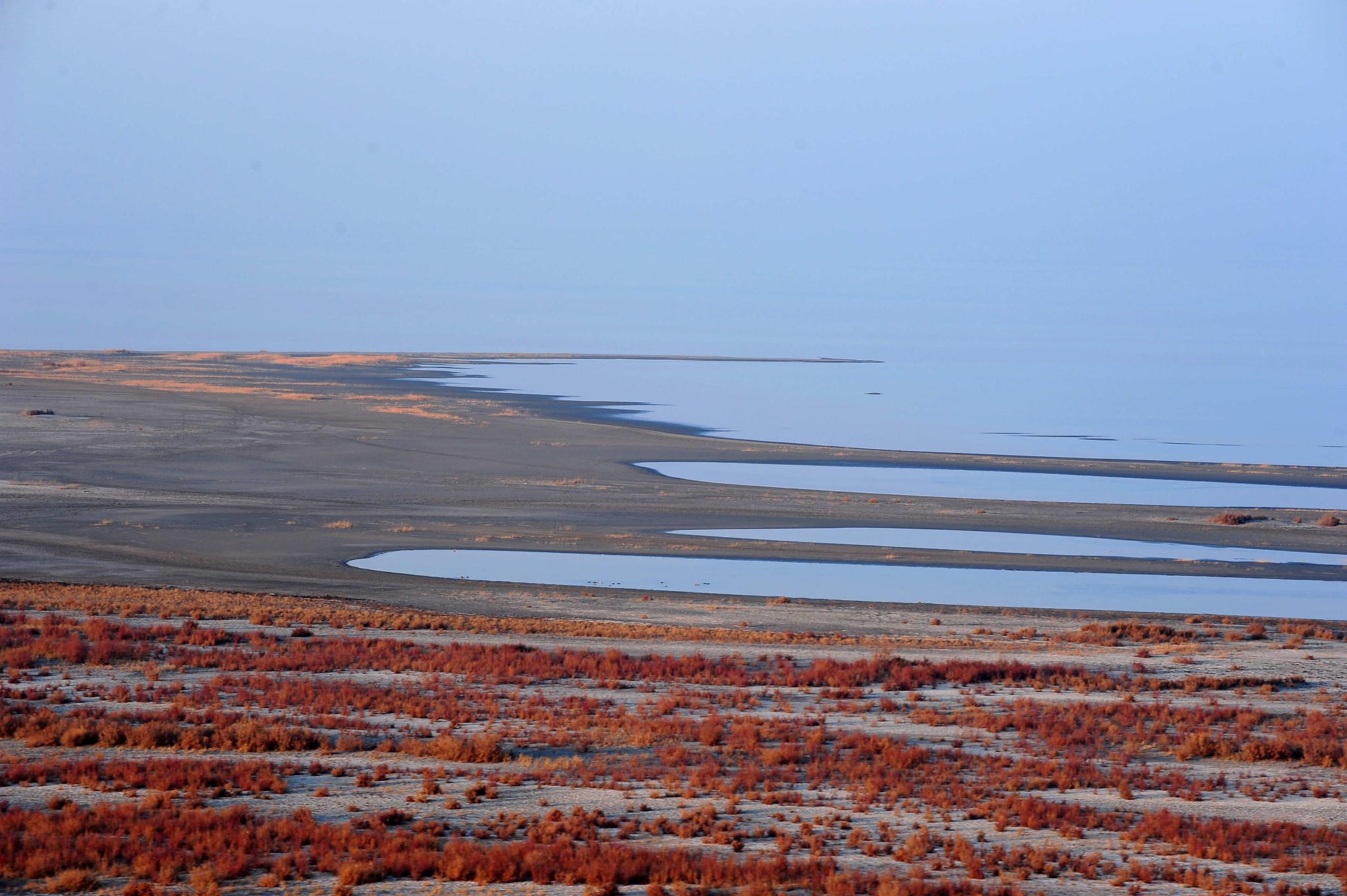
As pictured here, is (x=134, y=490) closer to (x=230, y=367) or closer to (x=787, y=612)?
(x=787, y=612)

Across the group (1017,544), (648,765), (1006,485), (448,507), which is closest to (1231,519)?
(1017,544)

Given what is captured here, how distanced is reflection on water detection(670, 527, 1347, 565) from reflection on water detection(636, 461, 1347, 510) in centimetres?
968

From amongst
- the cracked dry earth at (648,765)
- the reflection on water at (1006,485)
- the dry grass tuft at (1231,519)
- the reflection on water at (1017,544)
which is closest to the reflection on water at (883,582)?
the reflection on water at (1017,544)

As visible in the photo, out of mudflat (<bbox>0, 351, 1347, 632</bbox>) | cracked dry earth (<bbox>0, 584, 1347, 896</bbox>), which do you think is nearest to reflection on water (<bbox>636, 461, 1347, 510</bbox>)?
mudflat (<bbox>0, 351, 1347, 632</bbox>)

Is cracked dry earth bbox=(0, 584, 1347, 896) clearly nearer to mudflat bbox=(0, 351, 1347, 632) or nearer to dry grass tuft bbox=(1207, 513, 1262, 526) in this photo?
mudflat bbox=(0, 351, 1347, 632)

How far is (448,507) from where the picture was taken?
48812 mm

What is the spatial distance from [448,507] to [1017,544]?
2258 cm

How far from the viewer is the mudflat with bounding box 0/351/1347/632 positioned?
111 feet

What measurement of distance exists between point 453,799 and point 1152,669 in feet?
50.2

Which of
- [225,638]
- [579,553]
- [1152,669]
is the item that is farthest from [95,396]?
[1152,669]

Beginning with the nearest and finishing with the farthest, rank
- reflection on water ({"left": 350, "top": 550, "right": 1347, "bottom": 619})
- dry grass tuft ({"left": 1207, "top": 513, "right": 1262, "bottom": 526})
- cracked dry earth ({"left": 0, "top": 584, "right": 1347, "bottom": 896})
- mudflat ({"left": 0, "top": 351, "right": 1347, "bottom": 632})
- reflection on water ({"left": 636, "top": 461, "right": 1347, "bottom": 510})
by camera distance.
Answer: cracked dry earth ({"left": 0, "top": 584, "right": 1347, "bottom": 896})
mudflat ({"left": 0, "top": 351, "right": 1347, "bottom": 632})
reflection on water ({"left": 350, "top": 550, "right": 1347, "bottom": 619})
dry grass tuft ({"left": 1207, "top": 513, "right": 1262, "bottom": 526})
reflection on water ({"left": 636, "top": 461, "right": 1347, "bottom": 510})

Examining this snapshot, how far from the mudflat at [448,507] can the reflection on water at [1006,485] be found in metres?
2.34

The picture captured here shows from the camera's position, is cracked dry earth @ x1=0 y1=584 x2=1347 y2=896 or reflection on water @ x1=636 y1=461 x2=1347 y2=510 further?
reflection on water @ x1=636 y1=461 x2=1347 y2=510

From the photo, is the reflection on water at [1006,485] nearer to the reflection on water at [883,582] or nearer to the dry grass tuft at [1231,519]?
the dry grass tuft at [1231,519]
